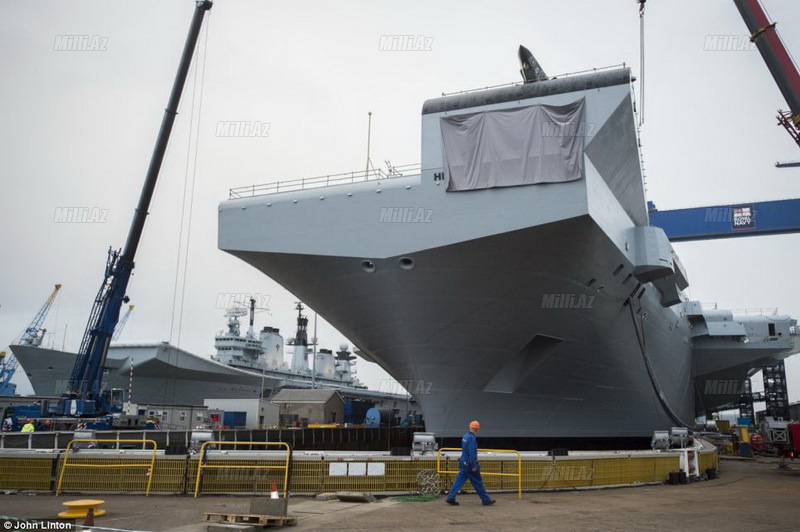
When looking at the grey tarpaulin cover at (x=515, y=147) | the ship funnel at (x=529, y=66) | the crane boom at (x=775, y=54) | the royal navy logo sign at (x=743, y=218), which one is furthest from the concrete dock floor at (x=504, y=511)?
the royal navy logo sign at (x=743, y=218)

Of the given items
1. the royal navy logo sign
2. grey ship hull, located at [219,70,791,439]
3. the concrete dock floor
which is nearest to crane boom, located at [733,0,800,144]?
grey ship hull, located at [219,70,791,439]

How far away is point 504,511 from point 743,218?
3004 cm

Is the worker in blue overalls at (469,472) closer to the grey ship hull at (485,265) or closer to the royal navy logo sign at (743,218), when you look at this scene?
the grey ship hull at (485,265)

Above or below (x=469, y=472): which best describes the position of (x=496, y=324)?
above

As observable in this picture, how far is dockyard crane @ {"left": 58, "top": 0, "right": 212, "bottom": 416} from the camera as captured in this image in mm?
21984

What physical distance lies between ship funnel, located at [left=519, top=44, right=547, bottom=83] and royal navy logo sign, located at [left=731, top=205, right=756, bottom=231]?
72.6 feet

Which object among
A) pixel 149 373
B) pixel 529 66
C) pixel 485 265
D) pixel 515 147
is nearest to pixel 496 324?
pixel 485 265

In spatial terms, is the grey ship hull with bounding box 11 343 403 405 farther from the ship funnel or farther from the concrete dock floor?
the concrete dock floor

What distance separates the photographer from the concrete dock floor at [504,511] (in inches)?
238

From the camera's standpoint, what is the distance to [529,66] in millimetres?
14242

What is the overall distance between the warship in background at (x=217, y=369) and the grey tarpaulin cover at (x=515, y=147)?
20.4 meters

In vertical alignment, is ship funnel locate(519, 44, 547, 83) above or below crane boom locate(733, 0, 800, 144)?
below

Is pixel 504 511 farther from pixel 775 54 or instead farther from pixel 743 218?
pixel 743 218

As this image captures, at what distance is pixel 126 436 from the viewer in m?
18.4
